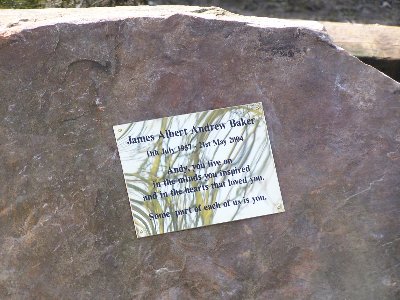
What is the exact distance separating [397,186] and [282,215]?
0.33 meters

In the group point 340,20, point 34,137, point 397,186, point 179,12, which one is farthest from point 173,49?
point 340,20

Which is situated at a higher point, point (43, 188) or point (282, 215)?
point (43, 188)

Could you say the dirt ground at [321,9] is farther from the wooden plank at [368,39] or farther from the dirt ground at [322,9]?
the wooden plank at [368,39]

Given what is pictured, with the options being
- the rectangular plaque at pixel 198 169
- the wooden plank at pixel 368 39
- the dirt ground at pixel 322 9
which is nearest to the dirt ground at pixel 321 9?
the dirt ground at pixel 322 9

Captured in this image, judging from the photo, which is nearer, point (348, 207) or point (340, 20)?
point (348, 207)

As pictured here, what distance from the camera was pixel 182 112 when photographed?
5.90ft

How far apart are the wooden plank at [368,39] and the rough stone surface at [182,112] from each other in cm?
58

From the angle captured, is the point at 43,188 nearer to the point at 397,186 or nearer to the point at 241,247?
the point at 241,247

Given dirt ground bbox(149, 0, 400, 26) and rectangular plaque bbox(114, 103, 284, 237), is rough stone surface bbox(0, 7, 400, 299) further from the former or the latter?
dirt ground bbox(149, 0, 400, 26)

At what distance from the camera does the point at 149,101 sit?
1.79 m

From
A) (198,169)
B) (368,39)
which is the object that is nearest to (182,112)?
(198,169)

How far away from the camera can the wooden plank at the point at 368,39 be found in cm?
240

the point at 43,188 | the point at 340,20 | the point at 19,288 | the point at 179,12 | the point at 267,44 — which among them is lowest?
the point at 19,288

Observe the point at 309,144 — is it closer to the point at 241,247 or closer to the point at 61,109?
the point at 241,247
